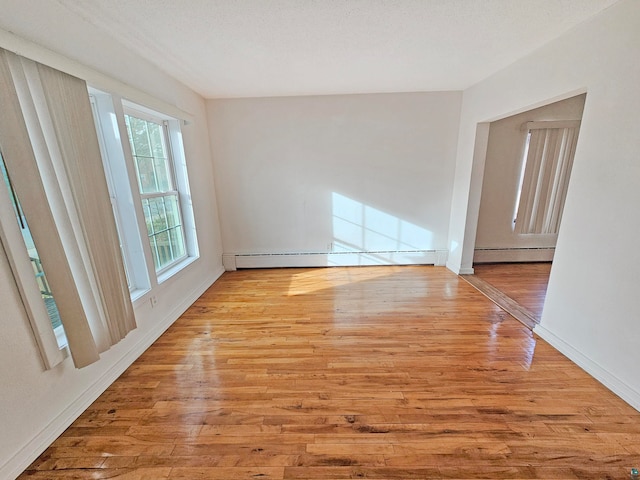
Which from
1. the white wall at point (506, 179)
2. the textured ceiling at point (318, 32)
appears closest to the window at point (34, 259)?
the textured ceiling at point (318, 32)

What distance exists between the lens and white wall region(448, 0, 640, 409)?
1594 mm

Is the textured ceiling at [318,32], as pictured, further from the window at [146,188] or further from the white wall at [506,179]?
the white wall at [506,179]

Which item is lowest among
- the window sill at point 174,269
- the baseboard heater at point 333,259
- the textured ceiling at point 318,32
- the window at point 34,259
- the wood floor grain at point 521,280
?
the wood floor grain at point 521,280

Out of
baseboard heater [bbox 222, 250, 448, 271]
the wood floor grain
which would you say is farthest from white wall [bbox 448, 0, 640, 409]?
baseboard heater [bbox 222, 250, 448, 271]

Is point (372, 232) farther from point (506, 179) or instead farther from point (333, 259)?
point (506, 179)

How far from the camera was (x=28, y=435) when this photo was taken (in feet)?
4.37

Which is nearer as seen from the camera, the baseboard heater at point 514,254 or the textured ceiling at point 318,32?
the textured ceiling at point 318,32

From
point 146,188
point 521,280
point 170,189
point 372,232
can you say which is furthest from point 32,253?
point 521,280

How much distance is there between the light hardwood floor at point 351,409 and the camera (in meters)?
1.29

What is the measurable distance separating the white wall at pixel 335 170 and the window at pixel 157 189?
0.90 metres

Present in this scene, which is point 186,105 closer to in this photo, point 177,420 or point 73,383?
point 73,383

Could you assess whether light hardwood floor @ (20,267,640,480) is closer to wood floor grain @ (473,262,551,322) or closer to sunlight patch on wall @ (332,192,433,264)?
wood floor grain @ (473,262,551,322)

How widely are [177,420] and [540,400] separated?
2.26 metres

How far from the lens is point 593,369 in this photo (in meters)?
1.82
